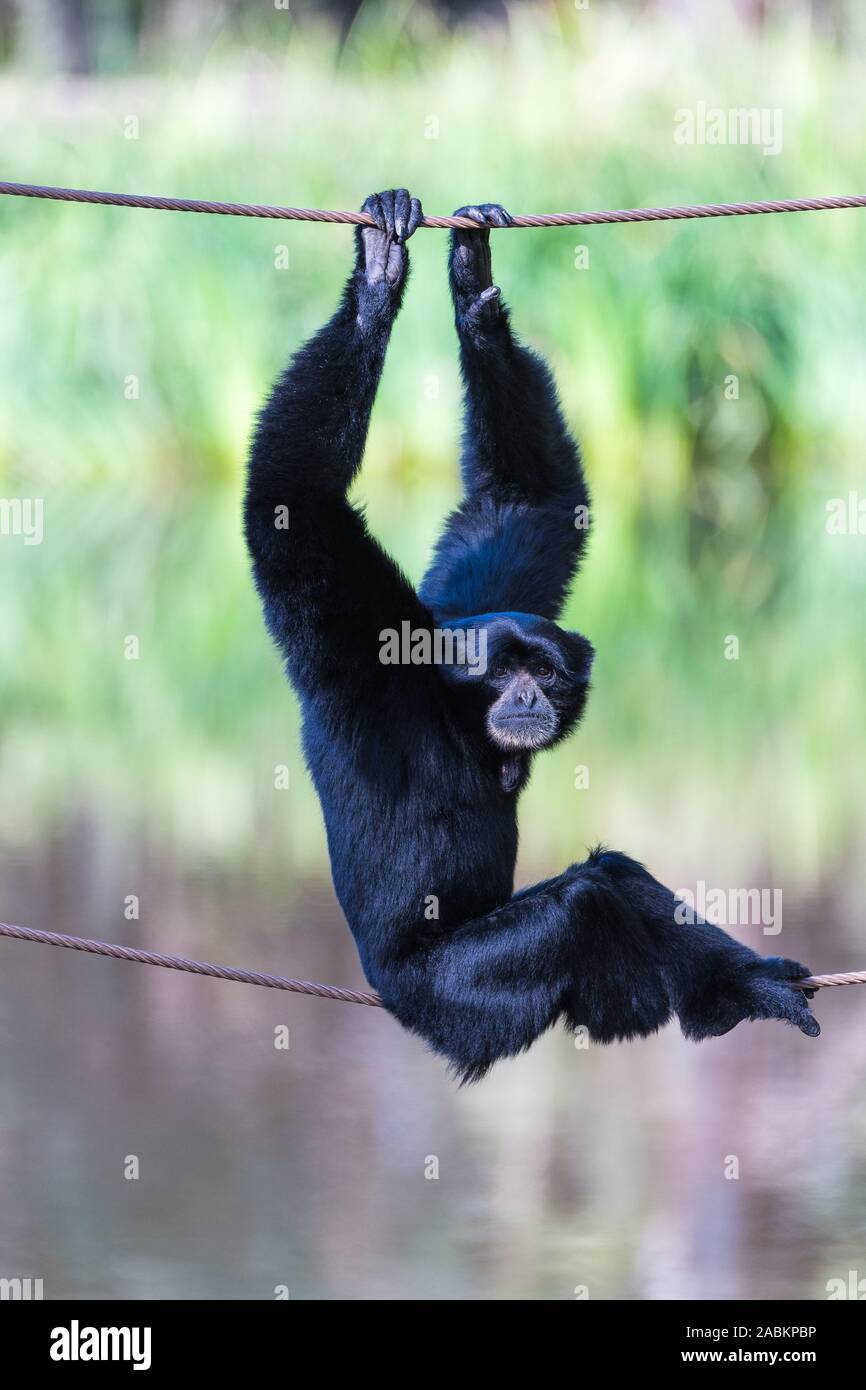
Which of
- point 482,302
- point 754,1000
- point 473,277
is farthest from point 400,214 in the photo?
point 754,1000

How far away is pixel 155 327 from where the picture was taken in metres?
18.0

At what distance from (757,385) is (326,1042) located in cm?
1187

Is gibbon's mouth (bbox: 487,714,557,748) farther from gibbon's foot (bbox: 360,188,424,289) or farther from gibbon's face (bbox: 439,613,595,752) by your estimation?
gibbon's foot (bbox: 360,188,424,289)

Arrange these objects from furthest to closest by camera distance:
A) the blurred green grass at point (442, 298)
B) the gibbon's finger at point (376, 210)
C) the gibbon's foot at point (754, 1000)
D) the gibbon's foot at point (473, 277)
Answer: the blurred green grass at point (442, 298), the gibbon's foot at point (473, 277), the gibbon's foot at point (754, 1000), the gibbon's finger at point (376, 210)

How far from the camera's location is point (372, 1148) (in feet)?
20.6

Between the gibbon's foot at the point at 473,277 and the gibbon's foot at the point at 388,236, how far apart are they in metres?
0.44

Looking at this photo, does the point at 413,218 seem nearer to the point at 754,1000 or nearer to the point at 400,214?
the point at 400,214

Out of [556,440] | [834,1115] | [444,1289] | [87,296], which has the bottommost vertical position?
[444,1289]

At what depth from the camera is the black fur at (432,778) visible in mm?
4203

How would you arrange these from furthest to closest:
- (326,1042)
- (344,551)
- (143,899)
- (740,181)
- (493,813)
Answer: (740,181) → (143,899) → (326,1042) → (493,813) → (344,551)

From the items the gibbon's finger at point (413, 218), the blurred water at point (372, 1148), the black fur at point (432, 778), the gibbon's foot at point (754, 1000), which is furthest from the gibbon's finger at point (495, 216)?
the blurred water at point (372, 1148)

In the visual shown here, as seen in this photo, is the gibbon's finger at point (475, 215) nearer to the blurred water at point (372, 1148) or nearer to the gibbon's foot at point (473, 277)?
the gibbon's foot at point (473, 277)

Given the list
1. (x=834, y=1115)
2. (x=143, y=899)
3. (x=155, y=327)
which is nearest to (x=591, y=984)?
(x=834, y=1115)

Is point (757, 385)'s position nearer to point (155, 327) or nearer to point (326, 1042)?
point (155, 327)
